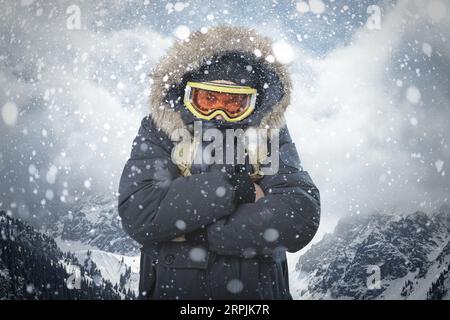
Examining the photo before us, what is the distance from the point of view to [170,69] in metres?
2.22

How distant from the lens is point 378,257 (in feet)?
487

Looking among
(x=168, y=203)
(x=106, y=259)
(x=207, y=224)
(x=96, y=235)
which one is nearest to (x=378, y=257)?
(x=106, y=259)

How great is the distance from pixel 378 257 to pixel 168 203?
16683 cm

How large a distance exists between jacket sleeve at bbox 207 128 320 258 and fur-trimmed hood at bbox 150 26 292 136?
602 millimetres

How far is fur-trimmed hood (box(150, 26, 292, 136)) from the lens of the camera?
216cm

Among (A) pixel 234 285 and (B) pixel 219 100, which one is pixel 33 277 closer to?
(A) pixel 234 285

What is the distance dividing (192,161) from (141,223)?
45cm

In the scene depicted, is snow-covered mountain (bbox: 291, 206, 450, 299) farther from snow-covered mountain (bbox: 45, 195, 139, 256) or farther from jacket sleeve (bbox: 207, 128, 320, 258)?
jacket sleeve (bbox: 207, 128, 320, 258)

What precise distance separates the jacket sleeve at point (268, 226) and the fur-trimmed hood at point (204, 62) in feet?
1.98

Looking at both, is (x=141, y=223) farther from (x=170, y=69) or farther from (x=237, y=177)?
(x=170, y=69)

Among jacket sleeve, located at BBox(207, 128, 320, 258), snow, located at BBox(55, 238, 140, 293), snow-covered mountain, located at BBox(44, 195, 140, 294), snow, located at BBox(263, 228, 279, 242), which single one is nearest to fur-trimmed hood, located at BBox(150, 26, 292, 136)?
jacket sleeve, located at BBox(207, 128, 320, 258)

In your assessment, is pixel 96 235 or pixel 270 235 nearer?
pixel 270 235

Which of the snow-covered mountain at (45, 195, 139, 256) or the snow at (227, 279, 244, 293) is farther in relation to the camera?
the snow-covered mountain at (45, 195, 139, 256)
